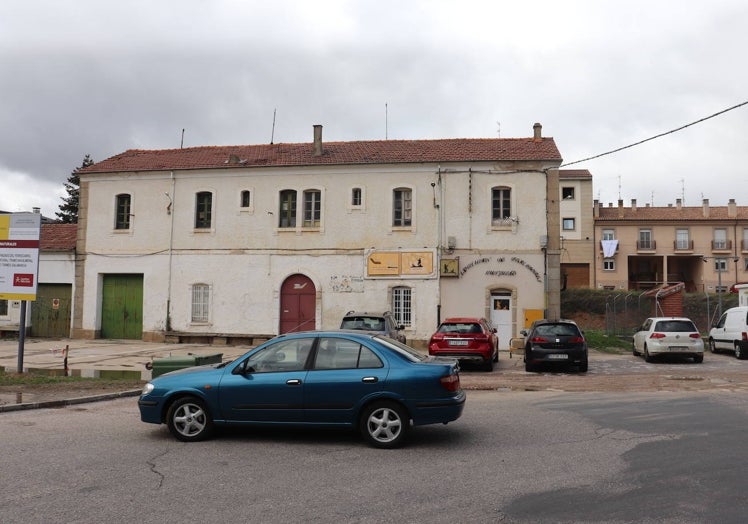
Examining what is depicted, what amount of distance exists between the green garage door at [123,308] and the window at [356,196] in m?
9.95

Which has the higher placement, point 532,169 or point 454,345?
point 532,169

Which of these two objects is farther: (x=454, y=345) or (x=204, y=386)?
(x=454, y=345)

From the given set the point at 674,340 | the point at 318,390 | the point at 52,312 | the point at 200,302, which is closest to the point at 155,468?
the point at 318,390

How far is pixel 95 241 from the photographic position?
27.2m

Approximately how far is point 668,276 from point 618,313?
2470cm

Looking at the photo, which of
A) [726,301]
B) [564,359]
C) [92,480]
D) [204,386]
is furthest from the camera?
[726,301]

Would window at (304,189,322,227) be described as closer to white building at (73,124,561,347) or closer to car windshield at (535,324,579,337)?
white building at (73,124,561,347)

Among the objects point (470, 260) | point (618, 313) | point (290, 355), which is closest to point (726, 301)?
point (618, 313)

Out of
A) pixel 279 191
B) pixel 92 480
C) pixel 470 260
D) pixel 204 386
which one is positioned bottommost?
pixel 92 480

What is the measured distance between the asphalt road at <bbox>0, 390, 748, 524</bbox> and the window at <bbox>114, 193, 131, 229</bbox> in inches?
765

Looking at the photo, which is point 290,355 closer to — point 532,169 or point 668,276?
point 532,169

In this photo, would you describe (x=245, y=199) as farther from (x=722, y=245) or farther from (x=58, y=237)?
(x=722, y=245)

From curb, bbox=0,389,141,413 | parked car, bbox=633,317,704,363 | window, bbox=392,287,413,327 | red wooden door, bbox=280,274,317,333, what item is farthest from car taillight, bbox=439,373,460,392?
red wooden door, bbox=280,274,317,333

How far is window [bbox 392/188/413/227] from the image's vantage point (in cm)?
2477
